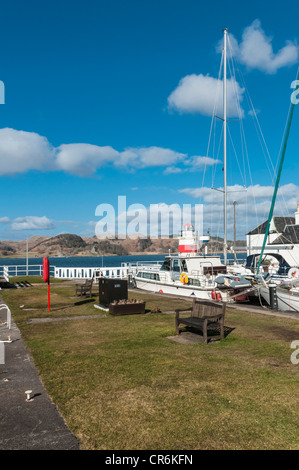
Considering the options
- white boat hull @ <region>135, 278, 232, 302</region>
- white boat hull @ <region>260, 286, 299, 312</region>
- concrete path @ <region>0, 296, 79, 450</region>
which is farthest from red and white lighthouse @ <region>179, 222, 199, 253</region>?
concrete path @ <region>0, 296, 79, 450</region>

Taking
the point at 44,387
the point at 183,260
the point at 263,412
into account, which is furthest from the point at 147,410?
the point at 183,260

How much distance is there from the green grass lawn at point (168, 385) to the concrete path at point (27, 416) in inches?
6.2

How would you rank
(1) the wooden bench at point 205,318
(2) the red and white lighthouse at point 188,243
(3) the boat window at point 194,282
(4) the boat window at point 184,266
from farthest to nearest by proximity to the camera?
(2) the red and white lighthouse at point 188,243 < (4) the boat window at point 184,266 < (3) the boat window at point 194,282 < (1) the wooden bench at point 205,318

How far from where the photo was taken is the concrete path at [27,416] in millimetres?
4098

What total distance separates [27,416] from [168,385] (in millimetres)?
2225

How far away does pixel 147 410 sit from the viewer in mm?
4895

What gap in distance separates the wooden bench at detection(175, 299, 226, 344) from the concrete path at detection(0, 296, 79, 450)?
4002 millimetres

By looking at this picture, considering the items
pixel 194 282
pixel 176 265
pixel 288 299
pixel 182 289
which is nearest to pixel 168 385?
pixel 288 299

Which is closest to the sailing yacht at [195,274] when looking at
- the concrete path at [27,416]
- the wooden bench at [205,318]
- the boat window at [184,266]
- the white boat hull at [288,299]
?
the boat window at [184,266]

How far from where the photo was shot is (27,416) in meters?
4.80

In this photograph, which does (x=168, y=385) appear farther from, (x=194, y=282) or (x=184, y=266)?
(x=184, y=266)

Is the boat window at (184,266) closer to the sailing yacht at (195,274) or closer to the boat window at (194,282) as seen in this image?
the sailing yacht at (195,274)

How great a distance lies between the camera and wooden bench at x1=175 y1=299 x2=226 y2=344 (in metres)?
8.80

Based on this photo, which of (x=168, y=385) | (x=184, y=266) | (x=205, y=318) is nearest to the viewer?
(x=168, y=385)
